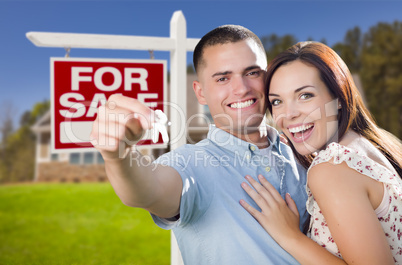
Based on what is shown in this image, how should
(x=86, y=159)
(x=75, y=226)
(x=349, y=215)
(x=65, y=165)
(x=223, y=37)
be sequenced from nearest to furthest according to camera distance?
(x=349, y=215)
(x=223, y=37)
(x=75, y=226)
(x=86, y=159)
(x=65, y=165)

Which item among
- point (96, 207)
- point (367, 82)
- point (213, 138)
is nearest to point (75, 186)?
point (96, 207)

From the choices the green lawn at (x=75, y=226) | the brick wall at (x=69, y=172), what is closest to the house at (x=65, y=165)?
the brick wall at (x=69, y=172)

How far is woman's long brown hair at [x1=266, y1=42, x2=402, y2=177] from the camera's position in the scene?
1.83m

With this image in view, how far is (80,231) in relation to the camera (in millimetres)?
11812

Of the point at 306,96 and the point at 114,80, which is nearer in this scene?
the point at 306,96

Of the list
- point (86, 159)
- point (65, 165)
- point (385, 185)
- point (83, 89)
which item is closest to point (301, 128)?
point (385, 185)

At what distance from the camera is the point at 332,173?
5.06 feet

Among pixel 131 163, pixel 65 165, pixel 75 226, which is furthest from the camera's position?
pixel 65 165

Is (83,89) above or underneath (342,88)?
above

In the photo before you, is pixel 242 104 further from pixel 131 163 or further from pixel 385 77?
pixel 385 77

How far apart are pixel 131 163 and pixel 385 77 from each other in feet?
78.2

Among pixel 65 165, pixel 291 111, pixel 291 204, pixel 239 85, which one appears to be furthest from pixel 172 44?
pixel 65 165

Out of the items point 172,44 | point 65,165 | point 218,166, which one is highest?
point 172,44

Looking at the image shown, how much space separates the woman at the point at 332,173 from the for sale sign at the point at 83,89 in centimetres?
147
